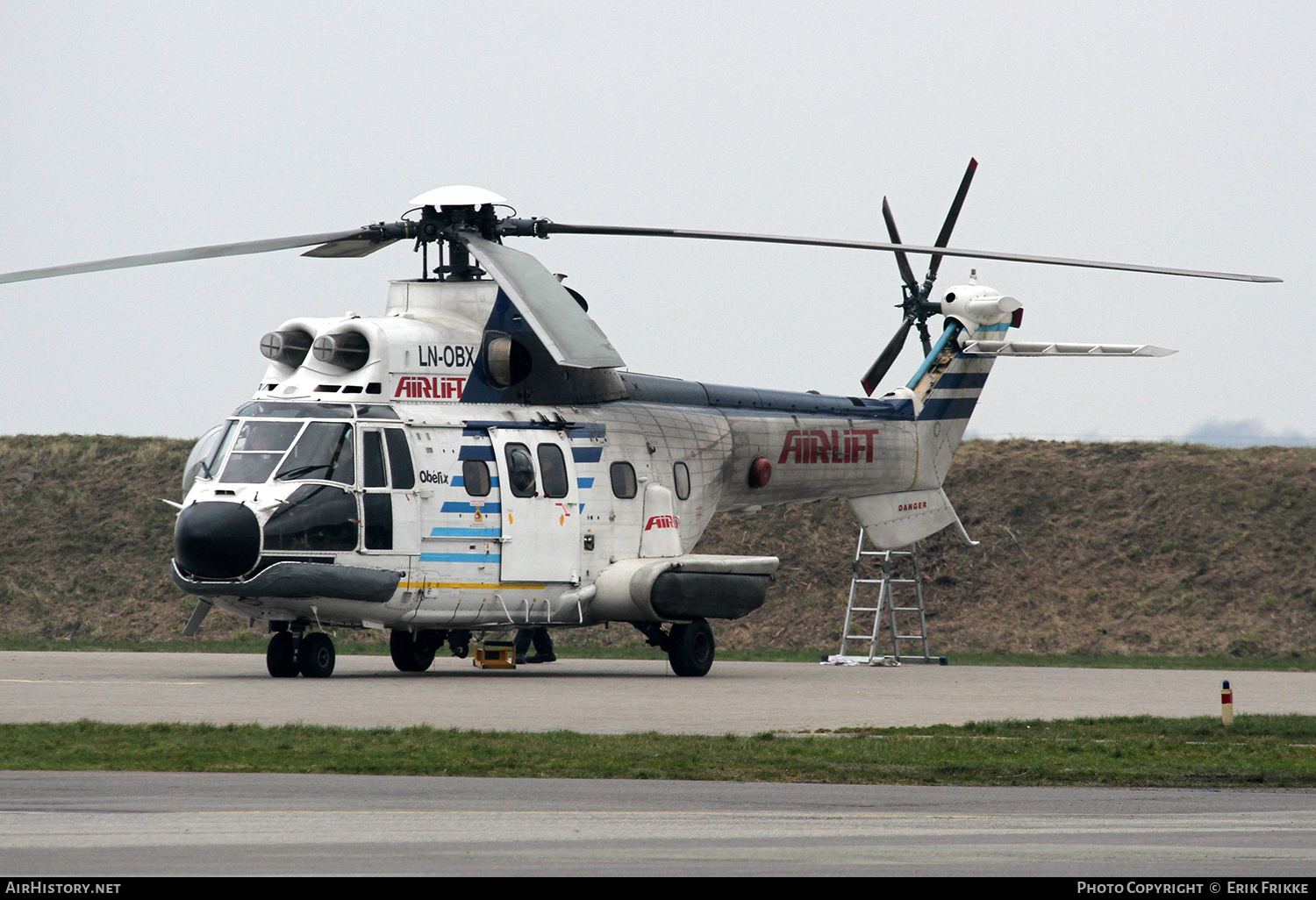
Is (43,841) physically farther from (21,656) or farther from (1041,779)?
(21,656)

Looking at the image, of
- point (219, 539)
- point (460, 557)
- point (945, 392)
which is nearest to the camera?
point (219, 539)

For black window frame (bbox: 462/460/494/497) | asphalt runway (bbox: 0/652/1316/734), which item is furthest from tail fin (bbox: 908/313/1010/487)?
black window frame (bbox: 462/460/494/497)

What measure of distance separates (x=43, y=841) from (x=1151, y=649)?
3324 centimetres

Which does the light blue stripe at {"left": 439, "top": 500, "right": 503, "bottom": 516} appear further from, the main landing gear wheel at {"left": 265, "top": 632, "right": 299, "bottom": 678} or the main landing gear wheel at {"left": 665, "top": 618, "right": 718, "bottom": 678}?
the main landing gear wheel at {"left": 665, "top": 618, "right": 718, "bottom": 678}

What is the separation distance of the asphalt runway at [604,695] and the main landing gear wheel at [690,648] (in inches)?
10.2

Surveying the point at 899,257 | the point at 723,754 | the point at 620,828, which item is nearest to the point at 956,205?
the point at 899,257

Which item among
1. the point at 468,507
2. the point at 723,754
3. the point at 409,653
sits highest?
the point at 468,507

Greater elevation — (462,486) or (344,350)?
(344,350)

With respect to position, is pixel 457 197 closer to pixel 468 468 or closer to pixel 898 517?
pixel 468 468

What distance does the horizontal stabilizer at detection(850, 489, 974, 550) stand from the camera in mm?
29766

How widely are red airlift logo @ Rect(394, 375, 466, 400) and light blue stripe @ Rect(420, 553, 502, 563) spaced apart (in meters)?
2.16

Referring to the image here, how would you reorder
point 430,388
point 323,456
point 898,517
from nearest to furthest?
point 323,456 < point 430,388 < point 898,517

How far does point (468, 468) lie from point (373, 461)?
1.49m

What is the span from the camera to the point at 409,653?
971 inches
